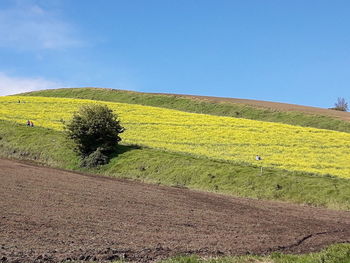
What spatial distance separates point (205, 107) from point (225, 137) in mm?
25816

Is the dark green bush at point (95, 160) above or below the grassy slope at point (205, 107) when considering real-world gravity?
below

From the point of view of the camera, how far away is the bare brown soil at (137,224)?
12.2 meters

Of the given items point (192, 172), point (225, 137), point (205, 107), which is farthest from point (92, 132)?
point (205, 107)

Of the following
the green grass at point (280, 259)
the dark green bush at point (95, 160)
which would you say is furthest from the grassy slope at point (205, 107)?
the green grass at point (280, 259)

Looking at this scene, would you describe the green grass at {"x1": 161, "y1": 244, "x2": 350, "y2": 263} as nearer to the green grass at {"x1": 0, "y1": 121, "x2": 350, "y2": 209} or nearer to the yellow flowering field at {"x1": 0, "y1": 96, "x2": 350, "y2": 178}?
the green grass at {"x1": 0, "y1": 121, "x2": 350, "y2": 209}

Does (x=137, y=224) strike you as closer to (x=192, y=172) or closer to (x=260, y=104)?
(x=192, y=172)

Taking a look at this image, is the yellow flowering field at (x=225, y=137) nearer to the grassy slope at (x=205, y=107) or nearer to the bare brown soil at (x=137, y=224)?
the grassy slope at (x=205, y=107)

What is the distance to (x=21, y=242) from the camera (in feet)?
40.1

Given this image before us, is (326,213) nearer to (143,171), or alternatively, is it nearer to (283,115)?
(143,171)

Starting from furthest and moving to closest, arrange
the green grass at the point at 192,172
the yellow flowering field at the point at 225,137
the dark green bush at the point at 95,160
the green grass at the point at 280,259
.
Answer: the yellow flowering field at the point at 225,137
the dark green bush at the point at 95,160
the green grass at the point at 192,172
the green grass at the point at 280,259

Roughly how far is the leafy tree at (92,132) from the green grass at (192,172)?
1064 millimetres

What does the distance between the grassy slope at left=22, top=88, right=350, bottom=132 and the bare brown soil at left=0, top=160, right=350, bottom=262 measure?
137ft

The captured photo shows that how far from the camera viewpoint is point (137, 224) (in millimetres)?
16281

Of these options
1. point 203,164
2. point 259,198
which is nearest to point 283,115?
point 203,164
